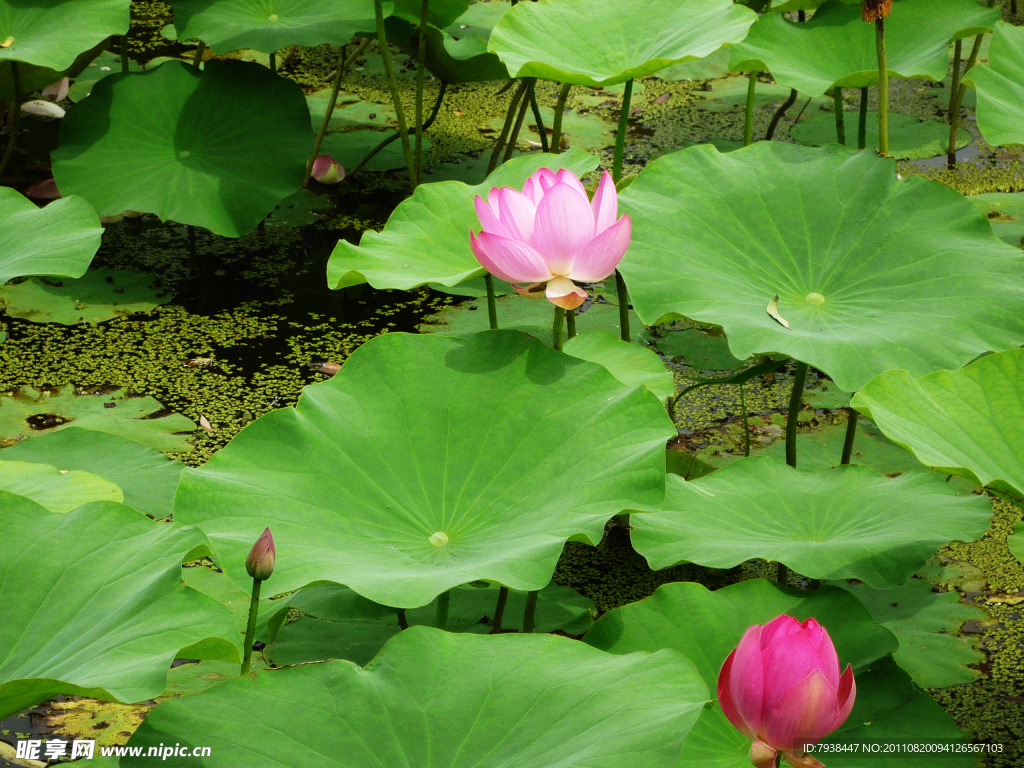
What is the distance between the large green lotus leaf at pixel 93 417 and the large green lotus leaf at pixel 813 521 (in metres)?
1.07

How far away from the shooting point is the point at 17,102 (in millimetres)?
2674

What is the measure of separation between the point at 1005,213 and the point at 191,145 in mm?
2288

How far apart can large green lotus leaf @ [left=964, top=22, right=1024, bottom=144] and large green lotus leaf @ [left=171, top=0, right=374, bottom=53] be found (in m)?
1.60

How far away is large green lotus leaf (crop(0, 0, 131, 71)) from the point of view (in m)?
2.34

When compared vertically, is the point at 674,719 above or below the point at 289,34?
below

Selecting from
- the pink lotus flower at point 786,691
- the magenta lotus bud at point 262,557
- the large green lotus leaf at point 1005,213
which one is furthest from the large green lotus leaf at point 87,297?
the large green lotus leaf at point 1005,213

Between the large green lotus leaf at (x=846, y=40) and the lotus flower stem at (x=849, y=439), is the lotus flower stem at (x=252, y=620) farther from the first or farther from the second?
the large green lotus leaf at (x=846, y=40)

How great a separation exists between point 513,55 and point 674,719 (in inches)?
60.9

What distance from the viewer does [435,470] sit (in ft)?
4.46

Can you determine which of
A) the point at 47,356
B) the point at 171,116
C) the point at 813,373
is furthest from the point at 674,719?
the point at 171,116

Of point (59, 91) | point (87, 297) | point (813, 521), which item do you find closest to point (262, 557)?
point (813, 521)

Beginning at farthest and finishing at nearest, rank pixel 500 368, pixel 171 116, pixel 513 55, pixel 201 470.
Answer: pixel 171 116
pixel 513 55
pixel 500 368
pixel 201 470

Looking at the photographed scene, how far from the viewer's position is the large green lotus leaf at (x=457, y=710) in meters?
0.94

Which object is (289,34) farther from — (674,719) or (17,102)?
(674,719)
